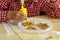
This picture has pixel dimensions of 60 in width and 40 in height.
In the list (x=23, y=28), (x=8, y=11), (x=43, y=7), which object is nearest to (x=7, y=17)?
(x=8, y=11)

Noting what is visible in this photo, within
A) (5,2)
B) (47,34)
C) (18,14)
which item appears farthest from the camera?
(5,2)

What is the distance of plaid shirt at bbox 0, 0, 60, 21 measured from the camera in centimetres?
146

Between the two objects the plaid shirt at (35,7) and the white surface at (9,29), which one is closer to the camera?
the white surface at (9,29)

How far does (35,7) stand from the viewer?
149 cm

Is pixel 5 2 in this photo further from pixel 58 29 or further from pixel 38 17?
pixel 58 29

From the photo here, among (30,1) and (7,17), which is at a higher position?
(30,1)

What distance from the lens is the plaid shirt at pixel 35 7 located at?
1.46m

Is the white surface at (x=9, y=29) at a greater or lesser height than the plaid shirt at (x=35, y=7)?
lesser

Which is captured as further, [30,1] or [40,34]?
[30,1]

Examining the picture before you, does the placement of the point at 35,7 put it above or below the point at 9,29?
above

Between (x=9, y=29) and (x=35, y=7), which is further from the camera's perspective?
(x=35, y=7)

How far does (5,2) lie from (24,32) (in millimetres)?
324

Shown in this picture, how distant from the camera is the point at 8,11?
1.43 m

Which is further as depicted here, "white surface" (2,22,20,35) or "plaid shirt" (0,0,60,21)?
"plaid shirt" (0,0,60,21)
